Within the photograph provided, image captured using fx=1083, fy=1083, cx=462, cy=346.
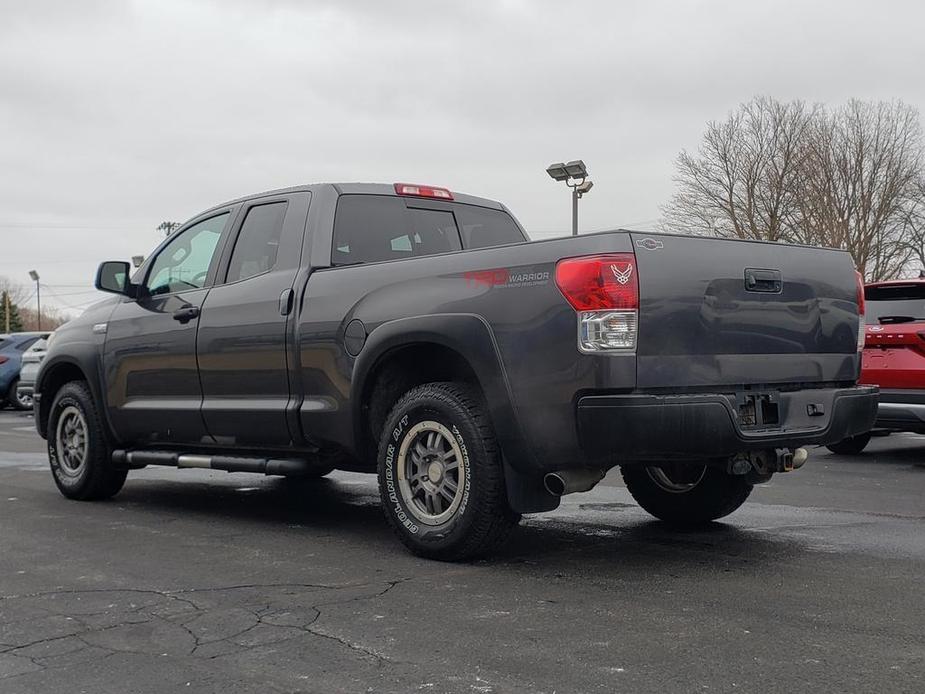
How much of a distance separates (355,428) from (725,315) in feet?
6.52

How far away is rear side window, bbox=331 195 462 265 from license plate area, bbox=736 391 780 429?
217cm

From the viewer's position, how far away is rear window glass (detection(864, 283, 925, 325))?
381 inches

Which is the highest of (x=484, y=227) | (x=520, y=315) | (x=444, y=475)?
(x=484, y=227)

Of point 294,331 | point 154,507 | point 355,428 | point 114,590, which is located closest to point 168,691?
point 114,590

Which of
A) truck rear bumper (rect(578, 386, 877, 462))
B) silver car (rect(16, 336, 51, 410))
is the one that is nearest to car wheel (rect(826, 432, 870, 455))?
truck rear bumper (rect(578, 386, 877, 462))

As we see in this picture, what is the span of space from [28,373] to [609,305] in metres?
18.2

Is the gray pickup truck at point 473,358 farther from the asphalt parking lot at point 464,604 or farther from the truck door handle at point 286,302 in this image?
the asphalt parking lot at point 464,604

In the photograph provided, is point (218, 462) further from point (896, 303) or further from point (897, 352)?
point (896, 303)

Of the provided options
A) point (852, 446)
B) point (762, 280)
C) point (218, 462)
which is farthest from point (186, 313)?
point (852, 446)

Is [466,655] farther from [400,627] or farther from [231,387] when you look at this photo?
[231,387]

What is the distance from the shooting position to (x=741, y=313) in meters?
4.93

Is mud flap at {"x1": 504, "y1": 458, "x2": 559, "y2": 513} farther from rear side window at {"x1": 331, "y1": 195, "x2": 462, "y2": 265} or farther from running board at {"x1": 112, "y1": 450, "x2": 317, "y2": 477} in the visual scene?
rear side window at {"x1": 331, "y1": 195, "x2": 462, "y2": 265}

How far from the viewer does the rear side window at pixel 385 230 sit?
624cm

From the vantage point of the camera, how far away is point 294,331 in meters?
5.93
